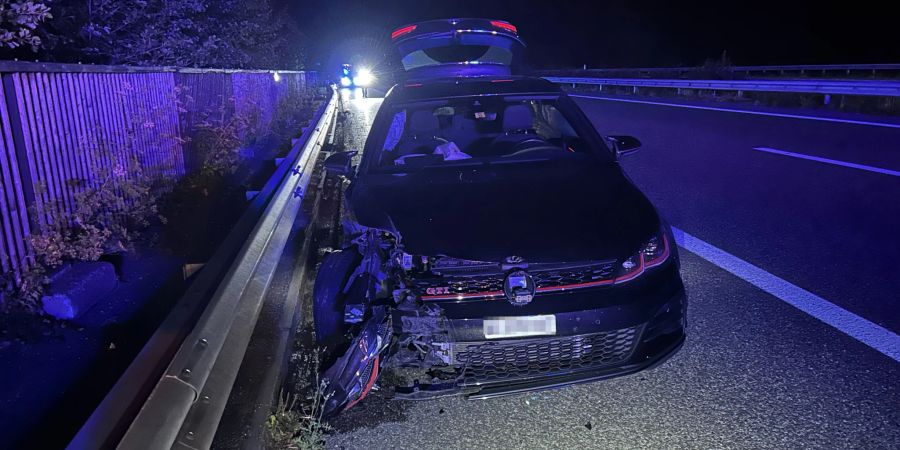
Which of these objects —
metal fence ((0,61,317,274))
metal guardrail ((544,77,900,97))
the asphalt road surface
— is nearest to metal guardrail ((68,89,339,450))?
the asphalt road surface

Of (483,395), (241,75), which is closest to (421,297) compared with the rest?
(483,395)

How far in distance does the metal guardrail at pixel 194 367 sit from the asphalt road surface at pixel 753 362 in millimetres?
658

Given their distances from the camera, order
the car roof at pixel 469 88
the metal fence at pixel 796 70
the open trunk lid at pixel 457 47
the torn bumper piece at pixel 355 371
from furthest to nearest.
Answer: the metal fence at pixel 796 70
the open trunk lid at pixel 457 47
the car roof at pixel 469 88
the torn bumper piece at pixel 355 371

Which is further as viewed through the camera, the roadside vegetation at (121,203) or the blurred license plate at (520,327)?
the roadside vegetation at (121,203)

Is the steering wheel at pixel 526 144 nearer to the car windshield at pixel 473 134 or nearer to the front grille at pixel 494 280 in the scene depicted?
the car windshield at pixel 473 134

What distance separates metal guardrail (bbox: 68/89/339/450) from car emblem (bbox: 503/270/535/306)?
1298 millimetres

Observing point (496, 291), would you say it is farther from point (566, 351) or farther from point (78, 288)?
point (78, 288)

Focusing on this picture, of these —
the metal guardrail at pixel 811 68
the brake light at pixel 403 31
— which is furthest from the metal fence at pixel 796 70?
the brake light at pixel 403 31

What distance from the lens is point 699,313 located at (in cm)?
425

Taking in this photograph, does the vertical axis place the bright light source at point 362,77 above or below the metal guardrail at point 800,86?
below

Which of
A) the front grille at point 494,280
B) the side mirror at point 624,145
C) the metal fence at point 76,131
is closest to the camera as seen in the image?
the front grille at point 494,280

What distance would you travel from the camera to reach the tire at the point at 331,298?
3.17m

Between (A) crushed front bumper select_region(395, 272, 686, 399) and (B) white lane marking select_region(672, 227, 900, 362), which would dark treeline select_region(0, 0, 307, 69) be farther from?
(B) white lane marking select_region(672, 227, 900, 362)

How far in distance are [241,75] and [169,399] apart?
437 inches
